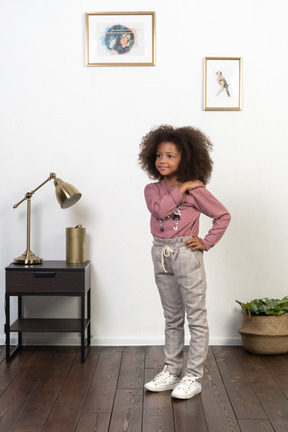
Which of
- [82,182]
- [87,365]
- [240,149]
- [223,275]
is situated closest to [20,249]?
[82,182]

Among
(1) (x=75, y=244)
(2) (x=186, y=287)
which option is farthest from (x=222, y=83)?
(2) (x=186, y=287)

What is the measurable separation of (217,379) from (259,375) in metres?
0.23

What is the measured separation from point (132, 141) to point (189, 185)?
3.14 feet

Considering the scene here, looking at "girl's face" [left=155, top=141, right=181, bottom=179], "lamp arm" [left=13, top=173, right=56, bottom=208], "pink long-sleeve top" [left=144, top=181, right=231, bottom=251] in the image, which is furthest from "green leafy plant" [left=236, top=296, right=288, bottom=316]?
"lamp arm" [left=13, top=173, right=56, bottom=208]

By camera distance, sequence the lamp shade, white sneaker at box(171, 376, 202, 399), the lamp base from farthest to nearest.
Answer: the lamp base
the lamp shade
white sneaker at box(171, 376, 202, 399)

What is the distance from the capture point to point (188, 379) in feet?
8.11

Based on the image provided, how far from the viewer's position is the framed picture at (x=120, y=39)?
331cm

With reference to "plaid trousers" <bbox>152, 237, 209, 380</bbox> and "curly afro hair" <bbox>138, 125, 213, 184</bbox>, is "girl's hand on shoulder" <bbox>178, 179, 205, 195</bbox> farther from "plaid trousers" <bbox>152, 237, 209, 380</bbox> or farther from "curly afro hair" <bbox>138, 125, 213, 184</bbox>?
"plaid trousers" <bbox>152, 237, 209, 380</bbox>

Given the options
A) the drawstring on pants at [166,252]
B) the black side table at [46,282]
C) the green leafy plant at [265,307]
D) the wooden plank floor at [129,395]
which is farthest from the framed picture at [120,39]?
the wooden plank floor at [129,395]

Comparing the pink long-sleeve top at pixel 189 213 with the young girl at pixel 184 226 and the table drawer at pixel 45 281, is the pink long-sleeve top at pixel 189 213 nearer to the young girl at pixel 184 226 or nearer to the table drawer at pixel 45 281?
the young girl at pixel 184 226

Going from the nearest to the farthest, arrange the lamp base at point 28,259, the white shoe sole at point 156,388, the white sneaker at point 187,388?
the white sneaker at point 187,388
the white shoe sole at point 156,388
the lamp base at point 28,259

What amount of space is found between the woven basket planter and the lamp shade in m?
1.20

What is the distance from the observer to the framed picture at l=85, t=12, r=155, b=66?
3314mm

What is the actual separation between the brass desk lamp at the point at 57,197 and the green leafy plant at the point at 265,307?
112 centimetres
